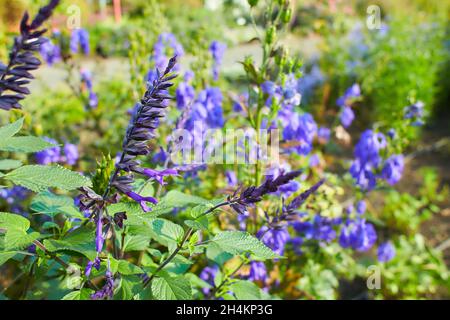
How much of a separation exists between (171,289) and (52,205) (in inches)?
17.6

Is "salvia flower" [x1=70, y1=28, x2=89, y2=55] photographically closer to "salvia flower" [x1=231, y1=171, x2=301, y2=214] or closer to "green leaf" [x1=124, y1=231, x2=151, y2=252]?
"green leaf" [x1=124, y1=231, x2=151, y2=252]

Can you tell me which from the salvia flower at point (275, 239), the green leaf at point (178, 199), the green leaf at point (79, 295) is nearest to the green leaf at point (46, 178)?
the green leaf at point (79, 295)

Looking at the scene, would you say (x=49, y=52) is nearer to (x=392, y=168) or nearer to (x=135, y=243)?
(x=135, y=243)

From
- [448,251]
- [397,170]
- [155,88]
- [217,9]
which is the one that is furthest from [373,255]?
[217,9]

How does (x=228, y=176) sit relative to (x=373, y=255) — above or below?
above

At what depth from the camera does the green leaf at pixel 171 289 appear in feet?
4.20

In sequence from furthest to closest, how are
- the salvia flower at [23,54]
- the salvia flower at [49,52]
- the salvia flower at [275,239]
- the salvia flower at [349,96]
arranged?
the salvia flower at [49,52], the salvia flower at [349,96], the salvia flower at [275,239], the salvia flower at [23,54]

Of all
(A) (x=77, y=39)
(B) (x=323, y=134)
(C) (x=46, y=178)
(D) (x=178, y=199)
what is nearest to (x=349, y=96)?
(B) (x=323, y=134)

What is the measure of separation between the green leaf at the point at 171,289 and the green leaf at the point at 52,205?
11.8 inches

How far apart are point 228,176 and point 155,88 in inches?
52.1

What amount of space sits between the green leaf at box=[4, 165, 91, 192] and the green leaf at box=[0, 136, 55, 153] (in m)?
0.05

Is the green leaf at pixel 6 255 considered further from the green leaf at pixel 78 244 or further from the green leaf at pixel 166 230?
the green leaf at pixel 166 230
